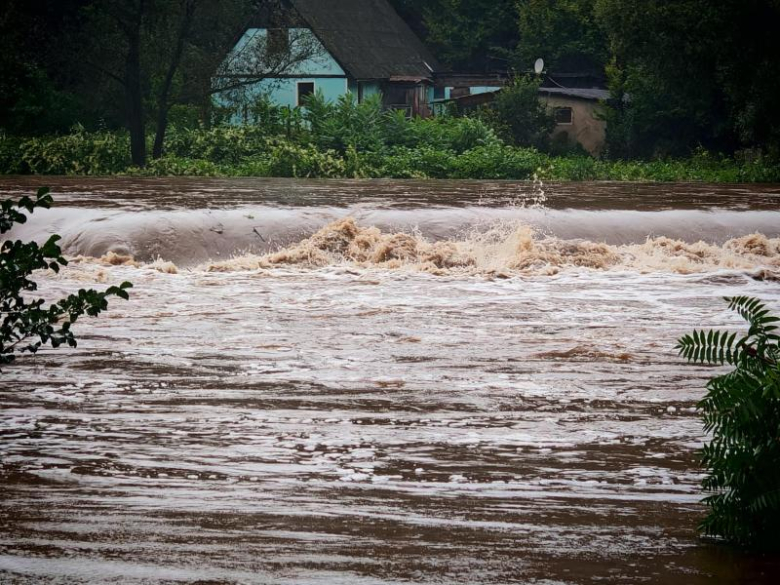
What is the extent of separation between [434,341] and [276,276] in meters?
4.94

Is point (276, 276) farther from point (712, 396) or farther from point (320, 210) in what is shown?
point (712, 396)

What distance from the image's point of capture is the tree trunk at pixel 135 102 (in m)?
30.5

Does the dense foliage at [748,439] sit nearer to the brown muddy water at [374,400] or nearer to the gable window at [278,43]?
the brown muddy water at [374,400]

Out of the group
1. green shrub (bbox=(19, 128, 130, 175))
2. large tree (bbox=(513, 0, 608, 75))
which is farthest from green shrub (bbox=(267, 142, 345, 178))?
large tree (bbox=(513, 0, 608, 75))

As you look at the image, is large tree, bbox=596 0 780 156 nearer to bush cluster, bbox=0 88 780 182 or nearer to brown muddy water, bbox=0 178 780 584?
bush cluster, bbox=0 88 780 182

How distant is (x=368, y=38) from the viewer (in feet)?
142

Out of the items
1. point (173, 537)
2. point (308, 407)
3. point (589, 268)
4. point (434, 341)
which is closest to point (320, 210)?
point (589, 268)

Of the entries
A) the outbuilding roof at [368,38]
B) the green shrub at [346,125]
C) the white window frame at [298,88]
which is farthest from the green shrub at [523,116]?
the white window frame at [298,88]

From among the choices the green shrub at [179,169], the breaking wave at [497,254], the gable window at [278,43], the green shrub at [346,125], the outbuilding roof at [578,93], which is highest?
the gable window at [278,43]

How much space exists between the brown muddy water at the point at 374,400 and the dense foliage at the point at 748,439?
167mm

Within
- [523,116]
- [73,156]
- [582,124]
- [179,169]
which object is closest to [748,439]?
[179,169]

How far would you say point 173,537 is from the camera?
5.08m

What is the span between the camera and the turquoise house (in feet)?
105

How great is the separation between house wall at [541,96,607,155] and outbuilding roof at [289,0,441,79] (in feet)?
22.8
